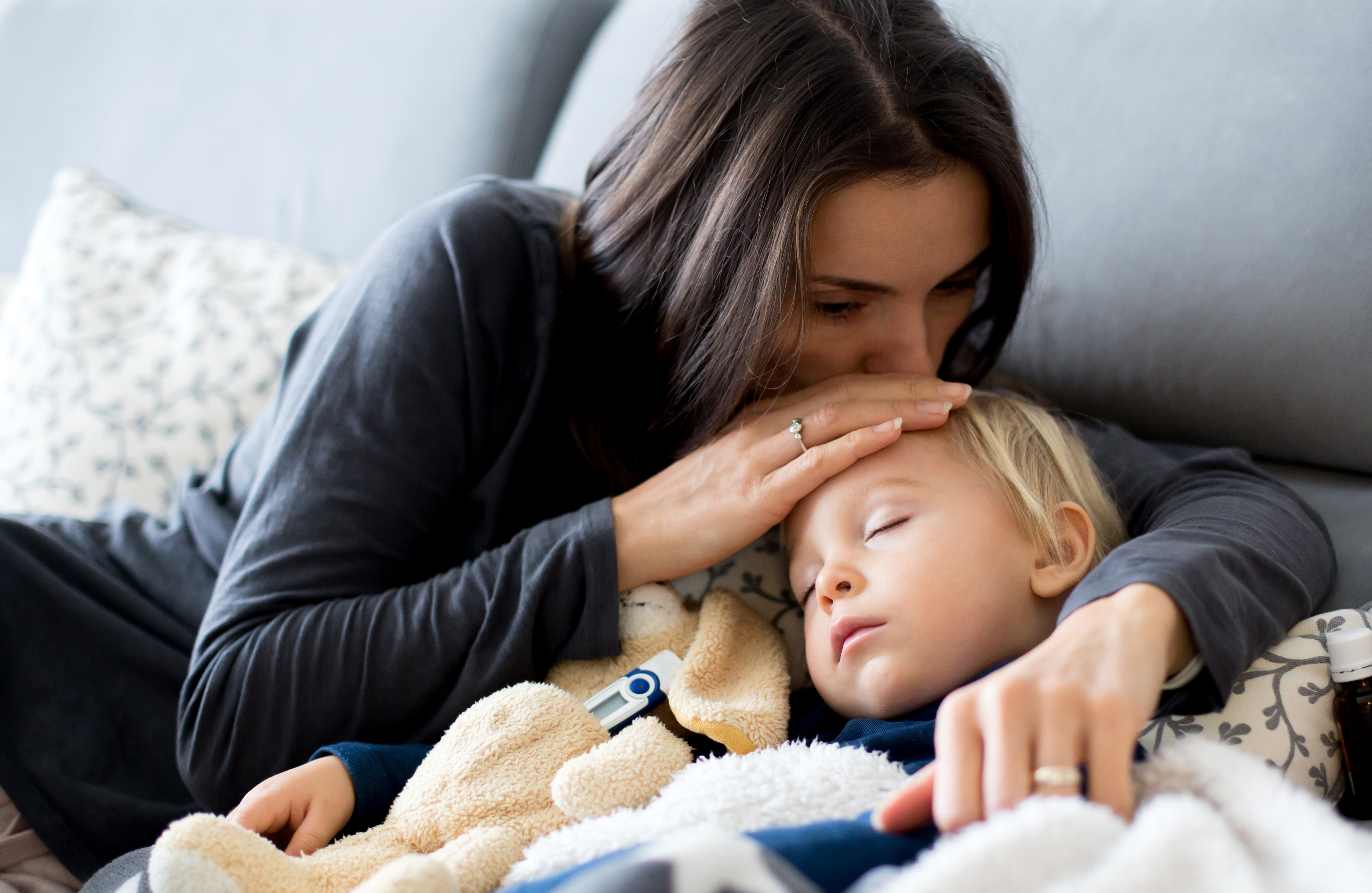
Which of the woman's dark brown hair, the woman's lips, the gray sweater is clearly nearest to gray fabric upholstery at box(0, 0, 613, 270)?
the gray sweater

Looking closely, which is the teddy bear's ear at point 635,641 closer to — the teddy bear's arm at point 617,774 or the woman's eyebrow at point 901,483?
the teddy bear's arm at point 617,774

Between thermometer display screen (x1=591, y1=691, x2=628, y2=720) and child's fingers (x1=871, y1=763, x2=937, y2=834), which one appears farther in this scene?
thermometer display screen (x1=591, y1=691, x2=628, y2=720)

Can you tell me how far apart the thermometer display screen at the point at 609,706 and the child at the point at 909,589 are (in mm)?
161

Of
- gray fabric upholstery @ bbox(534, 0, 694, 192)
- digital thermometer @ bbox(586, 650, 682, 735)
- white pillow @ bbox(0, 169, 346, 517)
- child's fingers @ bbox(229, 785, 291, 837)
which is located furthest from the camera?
gray fabric upholstery @ bbox(534, 0, 694, 192)

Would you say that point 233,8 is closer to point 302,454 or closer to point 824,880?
point 302,454

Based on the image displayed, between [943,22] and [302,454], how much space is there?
2.39 ft

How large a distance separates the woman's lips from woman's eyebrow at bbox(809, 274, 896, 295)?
285mm

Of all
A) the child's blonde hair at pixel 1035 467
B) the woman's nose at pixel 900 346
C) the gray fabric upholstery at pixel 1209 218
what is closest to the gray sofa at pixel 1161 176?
the gray fabric upholstery at pixel 1209 218

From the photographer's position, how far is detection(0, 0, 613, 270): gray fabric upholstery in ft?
5.16

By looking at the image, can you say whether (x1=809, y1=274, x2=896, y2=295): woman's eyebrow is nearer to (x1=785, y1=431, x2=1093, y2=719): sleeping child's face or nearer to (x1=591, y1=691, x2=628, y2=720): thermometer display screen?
(x1=785, y1=431, x2=1093, y2=719): sleeping child's face

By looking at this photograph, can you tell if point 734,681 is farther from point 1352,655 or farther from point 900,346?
point 1352,655

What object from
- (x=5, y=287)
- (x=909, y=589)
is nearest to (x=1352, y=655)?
(x=909, y=589)

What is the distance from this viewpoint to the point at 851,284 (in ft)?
2.70

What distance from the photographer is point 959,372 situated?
110 centimetres
